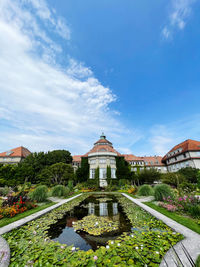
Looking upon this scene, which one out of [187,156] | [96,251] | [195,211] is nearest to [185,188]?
[195,211]

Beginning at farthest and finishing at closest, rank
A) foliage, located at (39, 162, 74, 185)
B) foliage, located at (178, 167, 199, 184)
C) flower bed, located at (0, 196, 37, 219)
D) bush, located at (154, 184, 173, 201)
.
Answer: foliage, located at (39, 162, 74, 185) → foliage, located at (178, 167, 199, 184) → bush, located at (154, 184, 173, 201) → flower bed, located at (0, 196, 37, 219)

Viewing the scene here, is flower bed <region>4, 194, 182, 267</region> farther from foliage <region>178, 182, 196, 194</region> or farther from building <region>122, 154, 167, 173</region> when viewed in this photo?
building <region>122, 154, 167, 173</region>

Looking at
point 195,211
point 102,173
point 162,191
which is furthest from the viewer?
point 102,173

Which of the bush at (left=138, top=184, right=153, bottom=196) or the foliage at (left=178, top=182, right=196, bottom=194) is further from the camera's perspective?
the bush at (left=138, top=184, right=153, bottom=196)

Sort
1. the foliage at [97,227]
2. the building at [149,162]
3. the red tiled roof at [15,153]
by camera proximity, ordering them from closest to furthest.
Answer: the foliage at [97,227], the building at [149,162], the red tiled roof at [15,153]

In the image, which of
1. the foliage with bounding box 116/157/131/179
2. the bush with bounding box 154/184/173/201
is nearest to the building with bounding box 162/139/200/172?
the foliage with bounding box 116/157/131/179

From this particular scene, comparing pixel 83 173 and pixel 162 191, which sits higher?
pixel 83 173

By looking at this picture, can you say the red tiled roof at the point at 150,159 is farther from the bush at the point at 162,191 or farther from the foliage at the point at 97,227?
the foliage at the point at 97,227

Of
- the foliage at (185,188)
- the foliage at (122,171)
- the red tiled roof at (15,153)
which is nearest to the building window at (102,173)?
the foliage at (122,171)

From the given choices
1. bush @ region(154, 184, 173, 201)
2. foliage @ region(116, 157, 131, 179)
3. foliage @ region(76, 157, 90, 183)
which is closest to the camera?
bush @ region(154, 184, 173, 201)

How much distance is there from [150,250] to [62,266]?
7.30 feet

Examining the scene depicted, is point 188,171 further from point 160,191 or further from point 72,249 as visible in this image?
point 72,249

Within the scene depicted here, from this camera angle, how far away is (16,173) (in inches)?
1029

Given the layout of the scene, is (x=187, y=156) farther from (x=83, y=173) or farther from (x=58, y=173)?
(x=58, y=173)
